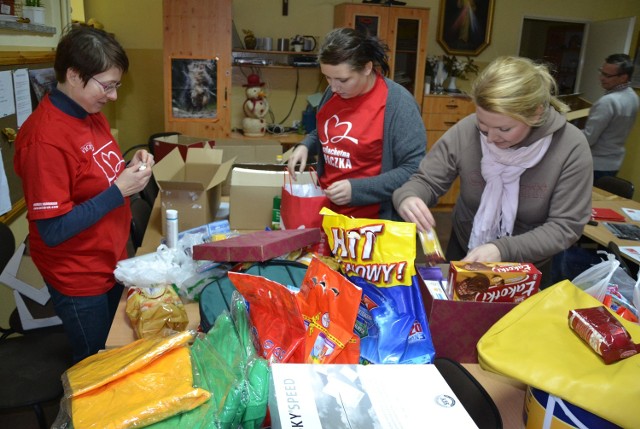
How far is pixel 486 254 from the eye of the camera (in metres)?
1.30

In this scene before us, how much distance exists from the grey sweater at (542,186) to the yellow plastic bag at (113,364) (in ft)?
2.76

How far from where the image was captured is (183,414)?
2.58ft

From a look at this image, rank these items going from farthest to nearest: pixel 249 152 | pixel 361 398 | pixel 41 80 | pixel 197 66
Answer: pixel 197 66
pixel 249 152
pixel 41 80
pixel 361 398

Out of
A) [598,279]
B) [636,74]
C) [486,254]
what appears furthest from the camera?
[636,74]

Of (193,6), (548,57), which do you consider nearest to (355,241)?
(193,6)

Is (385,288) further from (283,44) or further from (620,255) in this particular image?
(283,44)

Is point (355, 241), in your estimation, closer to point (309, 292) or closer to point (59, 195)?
point (309, 292)

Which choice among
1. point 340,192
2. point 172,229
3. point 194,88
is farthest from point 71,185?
point 194,88

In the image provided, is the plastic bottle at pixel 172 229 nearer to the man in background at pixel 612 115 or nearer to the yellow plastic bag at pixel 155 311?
the yellow plastic bag at pixel 155 311

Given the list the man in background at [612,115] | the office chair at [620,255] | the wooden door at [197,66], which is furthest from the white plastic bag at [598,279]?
the wooden door at [197,66]

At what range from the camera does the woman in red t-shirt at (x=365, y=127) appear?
5.72 feet

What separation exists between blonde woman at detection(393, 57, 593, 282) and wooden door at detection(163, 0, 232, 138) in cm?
306

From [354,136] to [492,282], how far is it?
0.91 m

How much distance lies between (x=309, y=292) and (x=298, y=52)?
4145 millimetres
